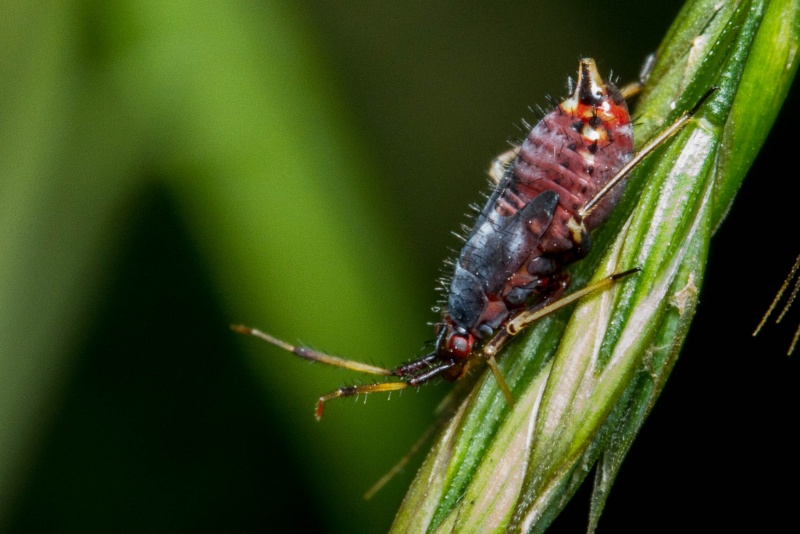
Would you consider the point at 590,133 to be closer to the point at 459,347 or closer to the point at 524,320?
the point at 524,320

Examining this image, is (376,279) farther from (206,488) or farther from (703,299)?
(206,488)

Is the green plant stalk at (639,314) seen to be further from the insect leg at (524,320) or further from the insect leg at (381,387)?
the insect leg at (381,387)

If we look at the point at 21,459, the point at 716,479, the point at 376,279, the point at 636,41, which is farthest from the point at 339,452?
the point at 636,41

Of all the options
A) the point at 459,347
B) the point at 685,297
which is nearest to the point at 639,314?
the point at 685,297

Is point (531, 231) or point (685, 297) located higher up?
point (531, 231)

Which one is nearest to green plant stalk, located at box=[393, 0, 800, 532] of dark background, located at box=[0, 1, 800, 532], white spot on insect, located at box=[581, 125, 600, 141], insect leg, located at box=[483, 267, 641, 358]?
insect leg, located at box=[483, 267, 641, 358]

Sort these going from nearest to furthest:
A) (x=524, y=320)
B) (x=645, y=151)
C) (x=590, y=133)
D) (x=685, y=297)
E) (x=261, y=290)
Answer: (x=685, y=297) → (x=645, y=151) → (x=524, y=320) → (x=590, y=133) → (x=261, y=290)
